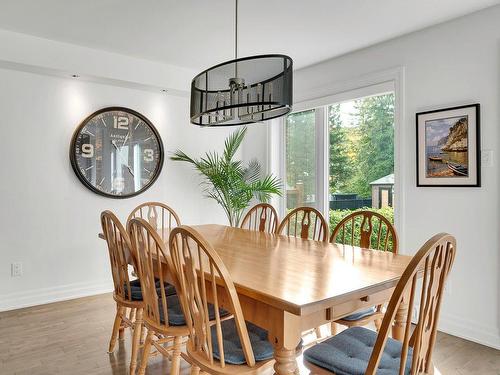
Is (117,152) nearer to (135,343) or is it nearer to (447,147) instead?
(135,343)

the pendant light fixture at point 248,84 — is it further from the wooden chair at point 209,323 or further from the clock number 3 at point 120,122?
the clock number 3 at point 120,122

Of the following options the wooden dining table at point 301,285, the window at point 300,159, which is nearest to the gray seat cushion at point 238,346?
the wooden dining table at point 301,285

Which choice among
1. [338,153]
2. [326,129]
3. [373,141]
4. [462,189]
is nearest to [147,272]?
[462,189]

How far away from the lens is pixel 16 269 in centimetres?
356

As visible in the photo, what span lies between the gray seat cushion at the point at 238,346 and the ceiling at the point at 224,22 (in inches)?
86.9

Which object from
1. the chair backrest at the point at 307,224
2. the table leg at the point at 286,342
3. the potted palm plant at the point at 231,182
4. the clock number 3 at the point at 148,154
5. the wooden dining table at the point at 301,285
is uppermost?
the clock number 3 at the point at 148,154

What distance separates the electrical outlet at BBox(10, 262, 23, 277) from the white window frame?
9.21 feet

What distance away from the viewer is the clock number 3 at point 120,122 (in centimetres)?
410

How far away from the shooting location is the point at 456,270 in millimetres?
2975

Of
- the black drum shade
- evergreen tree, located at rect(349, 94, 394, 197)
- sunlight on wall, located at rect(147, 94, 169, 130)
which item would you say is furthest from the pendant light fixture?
sunlight on wall, located at rect(147, 94, 169, 130)

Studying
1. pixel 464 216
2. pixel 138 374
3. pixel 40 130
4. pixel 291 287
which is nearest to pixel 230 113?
pixel 291 287

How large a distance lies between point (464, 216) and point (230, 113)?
6.41 feet

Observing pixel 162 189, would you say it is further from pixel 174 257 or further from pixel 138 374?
pixel 174 257

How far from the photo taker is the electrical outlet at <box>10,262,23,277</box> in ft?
11.6
